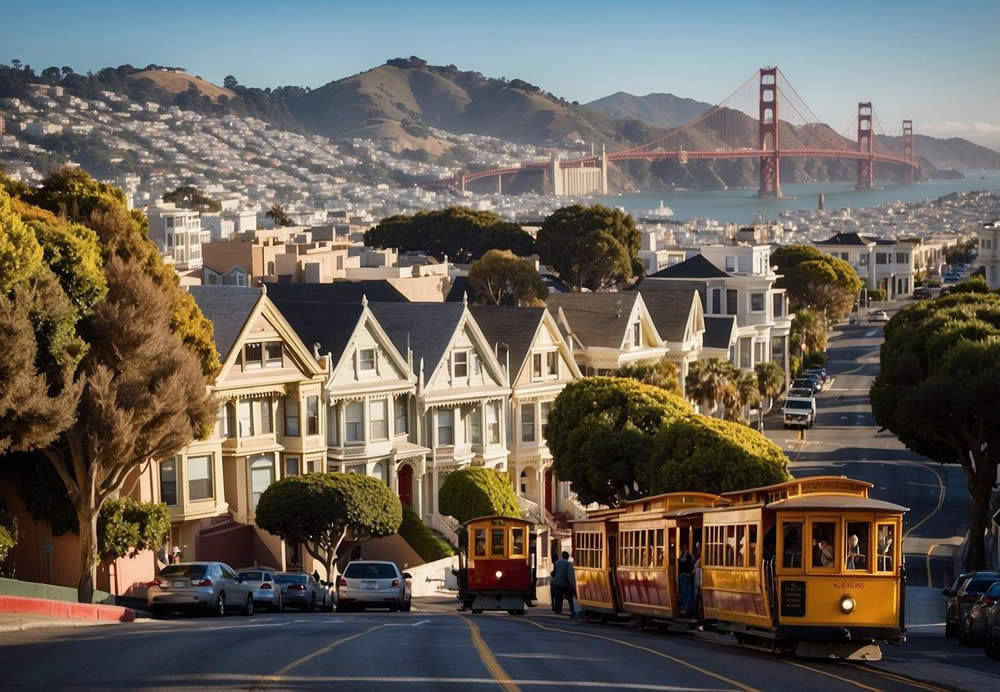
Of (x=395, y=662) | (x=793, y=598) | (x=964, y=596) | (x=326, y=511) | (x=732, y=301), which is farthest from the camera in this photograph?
(x=732, y=301)

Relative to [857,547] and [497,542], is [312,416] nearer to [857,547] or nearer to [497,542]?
[497,542]

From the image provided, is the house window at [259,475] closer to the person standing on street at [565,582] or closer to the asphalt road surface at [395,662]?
the person standing on street at [565,582]

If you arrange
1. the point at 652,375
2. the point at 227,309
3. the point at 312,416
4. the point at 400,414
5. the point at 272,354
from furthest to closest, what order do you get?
the point at 652,375 → the point at 400,414 → the point at 312,416 → the point at 272,354 → the point at 227,309

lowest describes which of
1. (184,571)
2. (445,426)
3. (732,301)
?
(184,571)

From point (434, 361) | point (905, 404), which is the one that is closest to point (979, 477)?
point (905, 404)

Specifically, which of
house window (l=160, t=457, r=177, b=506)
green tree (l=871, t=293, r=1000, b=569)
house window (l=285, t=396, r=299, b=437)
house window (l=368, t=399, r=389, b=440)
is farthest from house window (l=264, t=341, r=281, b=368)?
green tree (l=871, t=293, r=1000, b=569)

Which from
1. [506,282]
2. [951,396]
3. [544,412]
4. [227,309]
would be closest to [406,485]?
[544,412]
